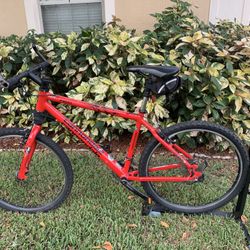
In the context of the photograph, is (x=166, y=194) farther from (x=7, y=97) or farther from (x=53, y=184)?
(x=7, y=97)

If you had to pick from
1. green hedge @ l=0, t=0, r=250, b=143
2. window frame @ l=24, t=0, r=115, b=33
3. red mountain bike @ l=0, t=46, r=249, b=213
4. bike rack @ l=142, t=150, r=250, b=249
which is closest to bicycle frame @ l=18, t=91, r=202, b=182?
red mountain bike @ l=0, t=46, r=249, b=213

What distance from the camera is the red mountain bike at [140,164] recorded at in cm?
213

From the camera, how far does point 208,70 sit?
2.82m

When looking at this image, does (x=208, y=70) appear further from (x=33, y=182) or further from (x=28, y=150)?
Answer: (x=33, y=182)

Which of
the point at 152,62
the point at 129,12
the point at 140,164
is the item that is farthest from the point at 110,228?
the point at 129,12

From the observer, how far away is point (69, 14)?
388cm

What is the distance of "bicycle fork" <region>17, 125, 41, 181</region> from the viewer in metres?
2.19

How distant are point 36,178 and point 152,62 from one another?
5.09 feet

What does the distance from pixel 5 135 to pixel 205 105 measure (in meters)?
1.86

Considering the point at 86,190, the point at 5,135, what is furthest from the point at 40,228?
the point at 5,135

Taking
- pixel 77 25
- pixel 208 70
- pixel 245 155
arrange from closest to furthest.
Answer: pixel 245 155 < pixel 208 70 < pixel 77 25

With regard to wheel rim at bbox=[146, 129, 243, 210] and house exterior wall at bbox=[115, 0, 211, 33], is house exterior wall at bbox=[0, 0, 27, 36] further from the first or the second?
wheel rim at bbox=[146, 129, 243, 210]

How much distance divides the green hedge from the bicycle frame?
2.52 ft

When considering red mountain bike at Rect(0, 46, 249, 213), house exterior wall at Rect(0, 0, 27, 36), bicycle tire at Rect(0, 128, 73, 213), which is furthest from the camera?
house exterior wall at Rect(0, 0, 27, 36)
